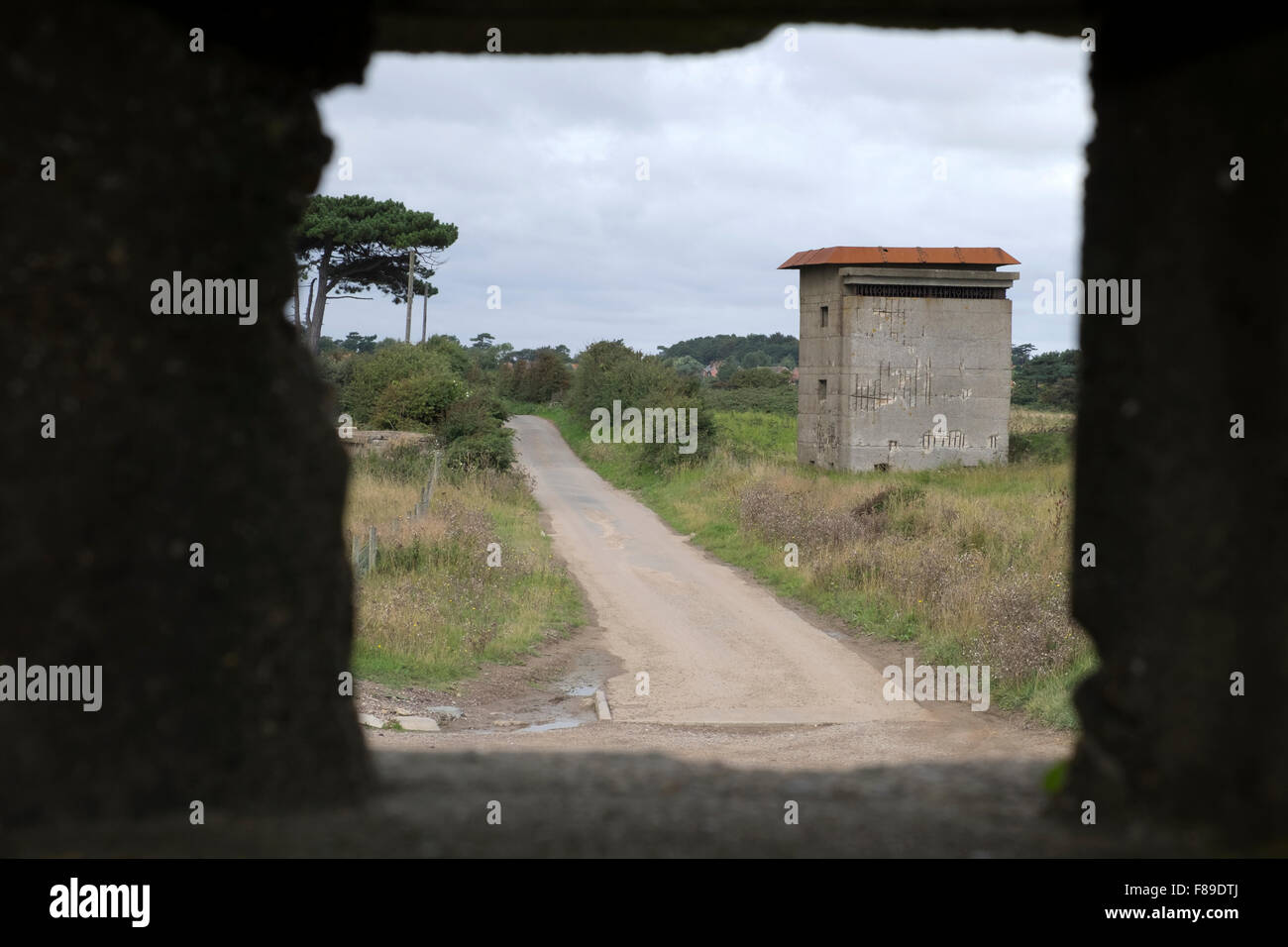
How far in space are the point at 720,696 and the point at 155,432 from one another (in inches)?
351

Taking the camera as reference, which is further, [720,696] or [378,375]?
[378,375]

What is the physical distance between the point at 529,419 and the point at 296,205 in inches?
1980

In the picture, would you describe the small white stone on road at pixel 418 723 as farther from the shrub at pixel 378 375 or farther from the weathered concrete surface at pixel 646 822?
the shrub at pixel 378 375

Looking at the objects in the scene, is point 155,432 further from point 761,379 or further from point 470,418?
point 761,379

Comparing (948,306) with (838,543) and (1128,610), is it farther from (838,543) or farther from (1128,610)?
(1128,610)

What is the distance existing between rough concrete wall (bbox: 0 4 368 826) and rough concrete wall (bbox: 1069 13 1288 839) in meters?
2.22

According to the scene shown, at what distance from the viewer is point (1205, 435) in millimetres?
2717

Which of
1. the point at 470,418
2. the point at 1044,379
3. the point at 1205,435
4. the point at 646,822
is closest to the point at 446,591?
the point at 646,822

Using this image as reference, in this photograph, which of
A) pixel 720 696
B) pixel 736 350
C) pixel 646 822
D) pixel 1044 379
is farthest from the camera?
pixel 736 350

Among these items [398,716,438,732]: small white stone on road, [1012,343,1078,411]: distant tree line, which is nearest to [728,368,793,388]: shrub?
[1012,343,1078,411]: distant tree line

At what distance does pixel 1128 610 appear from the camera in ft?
9.30

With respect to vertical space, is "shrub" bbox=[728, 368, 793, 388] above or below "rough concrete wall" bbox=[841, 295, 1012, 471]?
above

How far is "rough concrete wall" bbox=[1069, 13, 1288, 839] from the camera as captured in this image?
106 inches

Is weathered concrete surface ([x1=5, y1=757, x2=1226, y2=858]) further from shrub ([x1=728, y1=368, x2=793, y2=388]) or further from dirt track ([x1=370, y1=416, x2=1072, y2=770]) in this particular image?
shrub ([x1=728, y1=368, x2=793, y2=388])
